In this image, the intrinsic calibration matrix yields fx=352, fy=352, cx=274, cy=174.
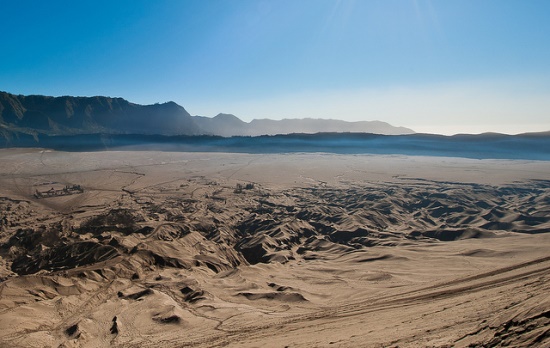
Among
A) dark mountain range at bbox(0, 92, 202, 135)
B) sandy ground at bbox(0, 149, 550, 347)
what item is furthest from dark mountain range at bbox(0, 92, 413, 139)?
sandy ground at bbox(0, 149, 550, 347)

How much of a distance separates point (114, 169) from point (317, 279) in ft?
115

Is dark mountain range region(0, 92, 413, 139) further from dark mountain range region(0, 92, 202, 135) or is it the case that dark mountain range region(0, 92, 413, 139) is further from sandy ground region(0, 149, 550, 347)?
sandy ground region(0, 149, 550, 347)

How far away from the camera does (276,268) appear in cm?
1327

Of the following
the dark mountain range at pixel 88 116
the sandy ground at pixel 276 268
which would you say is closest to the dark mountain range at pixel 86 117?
the dark mountain range at pixel 88 116

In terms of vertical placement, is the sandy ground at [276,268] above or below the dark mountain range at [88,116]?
below

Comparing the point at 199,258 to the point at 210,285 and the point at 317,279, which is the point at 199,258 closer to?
the point at 210,285

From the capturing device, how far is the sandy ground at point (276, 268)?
6.99 metres

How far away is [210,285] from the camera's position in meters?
11.3

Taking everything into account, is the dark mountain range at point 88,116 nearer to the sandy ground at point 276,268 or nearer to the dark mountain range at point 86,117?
the dark mountain range at point 86,117

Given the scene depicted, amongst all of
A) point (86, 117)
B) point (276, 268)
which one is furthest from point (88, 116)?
point (276, 268)

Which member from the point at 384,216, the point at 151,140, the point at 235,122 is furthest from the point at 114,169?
the point at 235,122

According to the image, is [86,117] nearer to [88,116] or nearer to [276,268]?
[88,116]

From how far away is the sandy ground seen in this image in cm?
699

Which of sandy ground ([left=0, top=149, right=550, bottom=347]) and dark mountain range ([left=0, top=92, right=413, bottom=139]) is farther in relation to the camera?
dark mountain range ([left=0, top=92, right=413, bottom=139])
